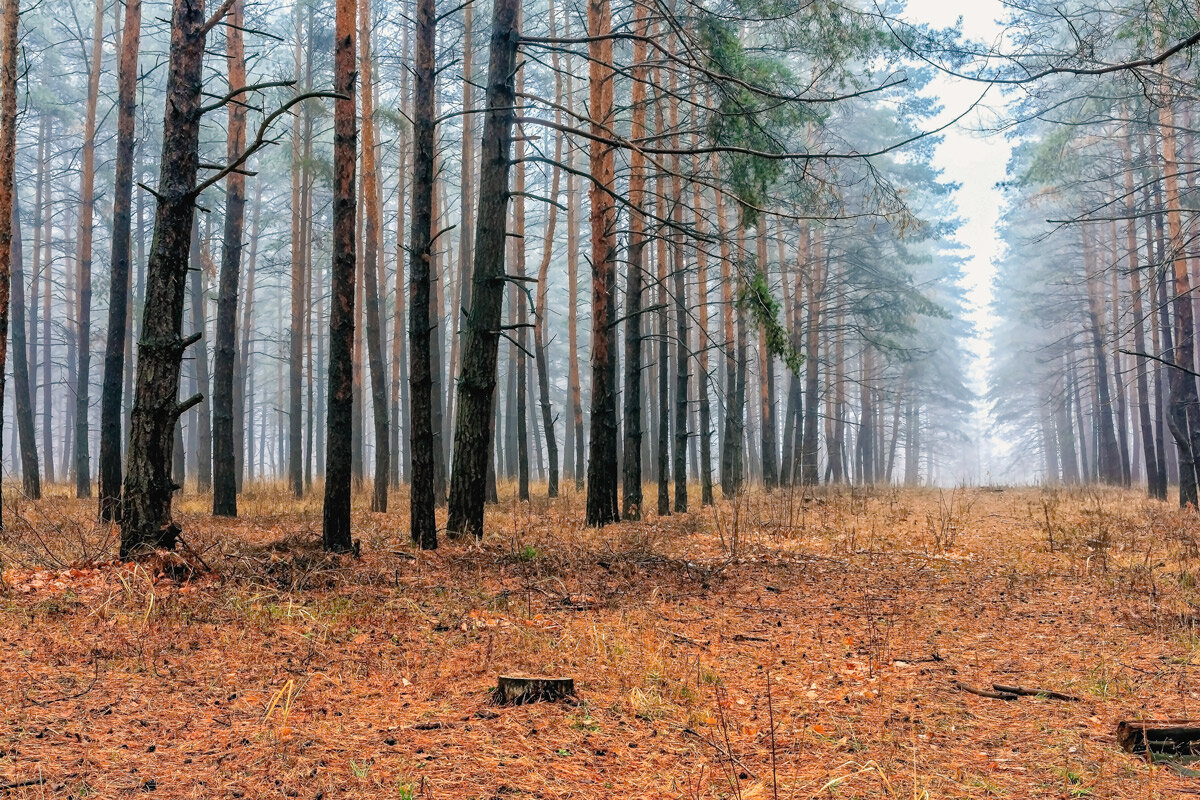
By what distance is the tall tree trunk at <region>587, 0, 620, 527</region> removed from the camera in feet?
38.5

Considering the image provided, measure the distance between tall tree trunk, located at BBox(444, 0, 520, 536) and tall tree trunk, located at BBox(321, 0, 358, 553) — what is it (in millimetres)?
1413

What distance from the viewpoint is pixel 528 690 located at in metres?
4.02

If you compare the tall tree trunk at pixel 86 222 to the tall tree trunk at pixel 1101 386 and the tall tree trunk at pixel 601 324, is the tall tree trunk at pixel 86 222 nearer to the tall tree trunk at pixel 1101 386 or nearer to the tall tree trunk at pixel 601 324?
the tall tree trunk at pixel 601 324

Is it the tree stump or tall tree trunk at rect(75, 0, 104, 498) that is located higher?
tall tree trunk at rect(75, 0, 104, 498)

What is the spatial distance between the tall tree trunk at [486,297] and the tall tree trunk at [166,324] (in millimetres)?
3151

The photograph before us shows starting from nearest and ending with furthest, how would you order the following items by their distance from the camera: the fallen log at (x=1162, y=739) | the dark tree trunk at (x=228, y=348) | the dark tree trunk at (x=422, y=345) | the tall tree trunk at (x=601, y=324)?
the fallen log at (x=1162, y=739)
the dark tree trunk at (x=422, y=345)
the tall tree trunk at (x=601, y=324)
the dark tree trunk at (x=228, y=348)

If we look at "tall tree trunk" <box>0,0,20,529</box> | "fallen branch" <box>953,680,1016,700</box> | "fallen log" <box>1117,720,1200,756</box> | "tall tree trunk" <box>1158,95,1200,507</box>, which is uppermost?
"tall tree trunk" <box>0,0,20,529</box>

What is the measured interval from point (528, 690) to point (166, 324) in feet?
14.4

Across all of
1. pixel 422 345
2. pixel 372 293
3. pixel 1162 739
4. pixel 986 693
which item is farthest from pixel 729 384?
pixel 1162 739

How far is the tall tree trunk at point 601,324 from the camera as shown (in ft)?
38.5

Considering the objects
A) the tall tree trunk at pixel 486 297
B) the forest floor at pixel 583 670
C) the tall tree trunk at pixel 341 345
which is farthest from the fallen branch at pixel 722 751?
the tall tree trunk at pixel 486 297

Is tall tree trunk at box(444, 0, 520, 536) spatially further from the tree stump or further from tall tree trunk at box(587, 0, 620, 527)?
the tree stump

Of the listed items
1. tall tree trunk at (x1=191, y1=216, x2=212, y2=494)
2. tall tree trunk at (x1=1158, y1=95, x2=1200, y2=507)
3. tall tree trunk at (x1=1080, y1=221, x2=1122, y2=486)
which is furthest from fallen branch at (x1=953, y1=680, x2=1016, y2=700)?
tall tree trunk at (x1=1080, y1=221, x2=1122, y2=486)

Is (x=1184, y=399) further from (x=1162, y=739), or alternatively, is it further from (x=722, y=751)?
(x=722, y=751)
